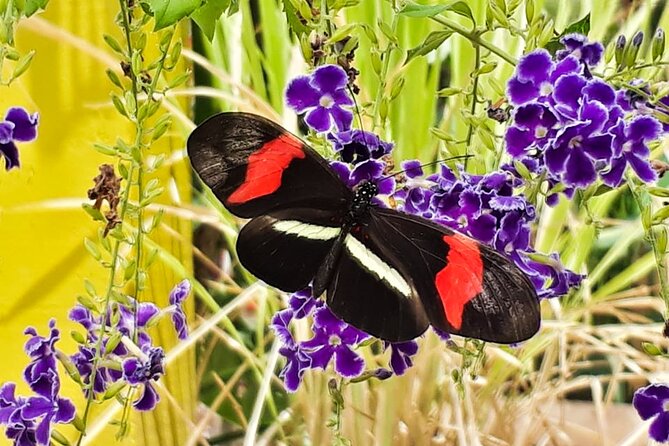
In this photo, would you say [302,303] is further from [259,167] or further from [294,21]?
[294,21]

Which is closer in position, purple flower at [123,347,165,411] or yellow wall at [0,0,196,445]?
purple flower at [123,347,165,411]

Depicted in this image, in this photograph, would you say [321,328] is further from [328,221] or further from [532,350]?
[532,350]

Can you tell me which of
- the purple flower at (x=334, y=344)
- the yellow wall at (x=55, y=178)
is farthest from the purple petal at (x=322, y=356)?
the yellow wall at (x=55, y=178)

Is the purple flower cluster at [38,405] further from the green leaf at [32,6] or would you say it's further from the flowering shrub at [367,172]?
the green leaf at [32,6]

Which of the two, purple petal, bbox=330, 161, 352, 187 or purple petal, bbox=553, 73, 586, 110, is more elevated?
purple petal, bbox=553, 73, 586, 110

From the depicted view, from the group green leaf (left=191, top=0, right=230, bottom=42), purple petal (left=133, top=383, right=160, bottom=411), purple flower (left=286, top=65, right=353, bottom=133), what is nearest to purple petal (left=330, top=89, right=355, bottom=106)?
purple flower (left=286, top=65, right=353, bottom=133)

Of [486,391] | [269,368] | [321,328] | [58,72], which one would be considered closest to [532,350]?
[486,391]

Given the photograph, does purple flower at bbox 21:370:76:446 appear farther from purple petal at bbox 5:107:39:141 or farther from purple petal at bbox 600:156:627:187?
purple petal at bbox 600:156:627:187
